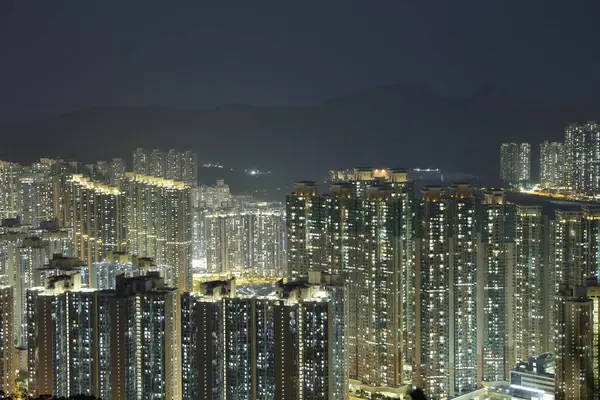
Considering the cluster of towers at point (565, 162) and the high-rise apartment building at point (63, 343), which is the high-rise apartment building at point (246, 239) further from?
the high-rise apartment building at point (63, 343)

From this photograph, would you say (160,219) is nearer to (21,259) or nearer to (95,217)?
(95,217)

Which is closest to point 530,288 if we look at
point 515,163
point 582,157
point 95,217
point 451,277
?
point 451,277

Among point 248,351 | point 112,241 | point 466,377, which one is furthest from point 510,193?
point 112,241

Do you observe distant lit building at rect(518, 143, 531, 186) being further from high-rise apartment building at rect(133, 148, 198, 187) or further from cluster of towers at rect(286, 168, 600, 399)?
high-rise apartment building at rect(133, 148, 198, 187)

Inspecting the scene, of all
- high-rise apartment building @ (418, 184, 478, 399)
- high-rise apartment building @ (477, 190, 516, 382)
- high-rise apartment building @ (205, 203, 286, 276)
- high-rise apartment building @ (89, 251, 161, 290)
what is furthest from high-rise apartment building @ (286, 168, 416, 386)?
high-rise apartment building @ (89, 251, 161, 290)

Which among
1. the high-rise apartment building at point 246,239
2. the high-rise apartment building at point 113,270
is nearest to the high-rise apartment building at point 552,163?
the high-rise apartment building at point 246,239
